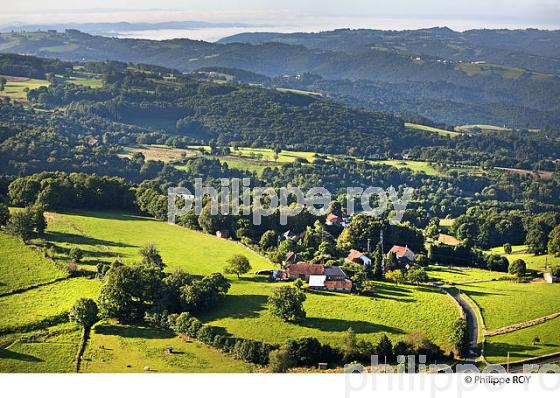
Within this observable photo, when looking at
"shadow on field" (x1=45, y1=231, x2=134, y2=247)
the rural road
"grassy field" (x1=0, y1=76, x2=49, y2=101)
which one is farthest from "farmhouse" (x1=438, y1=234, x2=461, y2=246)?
"grassy field" (x1=0, y1=76, x2=49, y2=101)

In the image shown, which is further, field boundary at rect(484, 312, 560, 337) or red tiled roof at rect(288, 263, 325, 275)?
red tiled roof at rect(288, 263, 325, 275)

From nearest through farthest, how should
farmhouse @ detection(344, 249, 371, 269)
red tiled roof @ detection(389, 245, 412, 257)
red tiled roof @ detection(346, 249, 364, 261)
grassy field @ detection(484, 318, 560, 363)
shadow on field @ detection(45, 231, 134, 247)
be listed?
grassy field @ detection(484, 318, 560, 363), shadow on field @ detection(45, 231, 134, 247), farmhouse @ detection(344, 249, 371, 269), red tiled roof @ detection(346, 249, 364, 261), red tiled roof @ detection(389, 245, 412, 257)

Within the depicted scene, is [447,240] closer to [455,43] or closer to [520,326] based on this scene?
[520,326]

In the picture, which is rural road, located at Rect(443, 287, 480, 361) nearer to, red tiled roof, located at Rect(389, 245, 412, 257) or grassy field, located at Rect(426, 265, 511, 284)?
grassy field, located at Rect(426, 265, 511, 284)

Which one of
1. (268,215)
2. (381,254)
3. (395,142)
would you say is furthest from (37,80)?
(381,254)

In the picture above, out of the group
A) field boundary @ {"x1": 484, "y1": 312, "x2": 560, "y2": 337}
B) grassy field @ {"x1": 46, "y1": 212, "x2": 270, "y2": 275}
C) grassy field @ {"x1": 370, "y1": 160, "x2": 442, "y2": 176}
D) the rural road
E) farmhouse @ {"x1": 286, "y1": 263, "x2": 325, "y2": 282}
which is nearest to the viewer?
the rural road

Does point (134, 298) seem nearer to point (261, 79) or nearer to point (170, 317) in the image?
point (170, 317)

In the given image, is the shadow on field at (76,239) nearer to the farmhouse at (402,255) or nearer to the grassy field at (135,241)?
the grassy field at (135,241)
